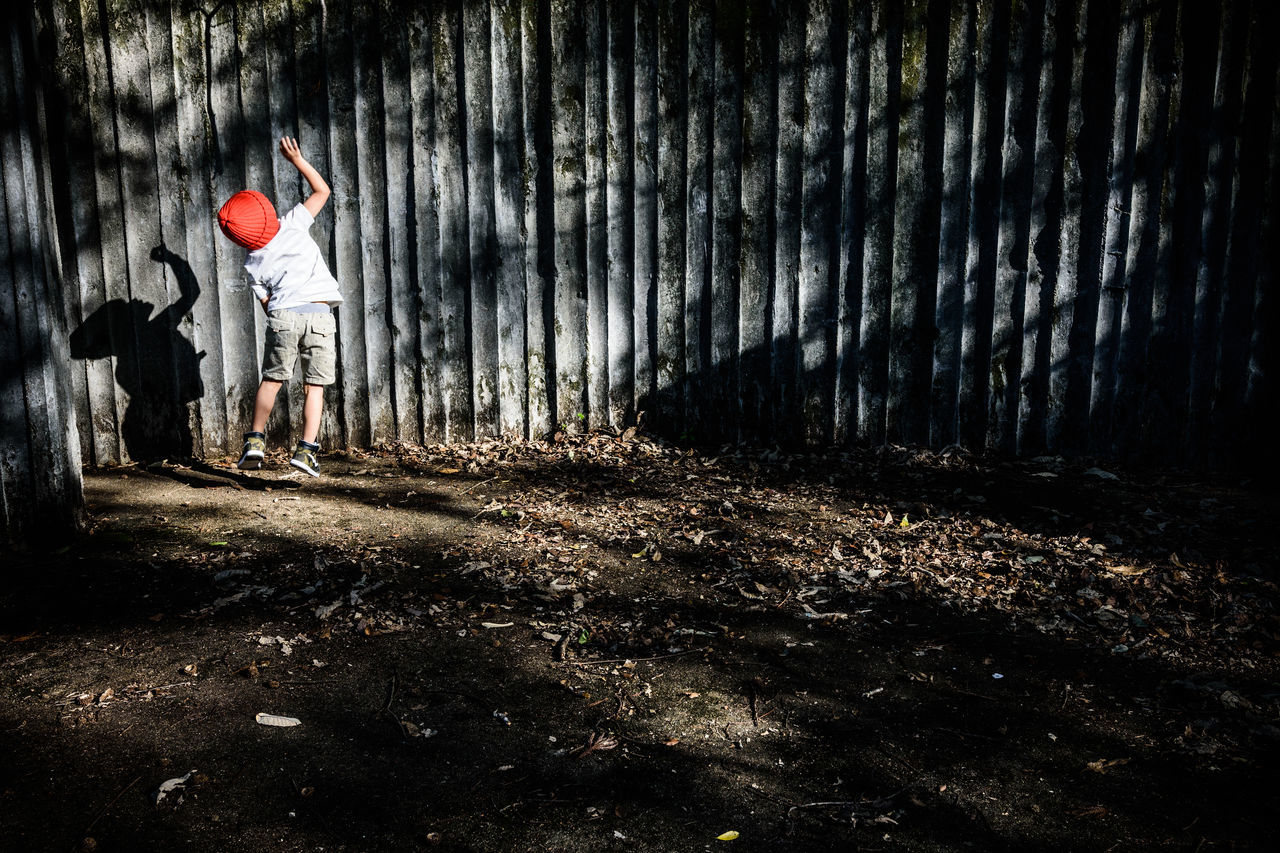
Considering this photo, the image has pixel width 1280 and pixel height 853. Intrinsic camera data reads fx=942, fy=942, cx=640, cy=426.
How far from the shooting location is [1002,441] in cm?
583

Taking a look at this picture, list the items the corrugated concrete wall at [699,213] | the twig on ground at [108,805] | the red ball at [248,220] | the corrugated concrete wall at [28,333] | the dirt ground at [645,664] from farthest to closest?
the corrugated concrete wall at [699,213], the red ball at [248,220], the corrugated concrete wall at [28,333], the dirt ground at [645,664], the twig on ground at [108,805]

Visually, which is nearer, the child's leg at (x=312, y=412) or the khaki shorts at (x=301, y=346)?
the khaki shorts at (x=301, y=346)

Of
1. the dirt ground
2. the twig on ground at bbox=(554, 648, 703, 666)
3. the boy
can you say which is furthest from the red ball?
the twig on ground at bbox=(554, 648, 703, 666)

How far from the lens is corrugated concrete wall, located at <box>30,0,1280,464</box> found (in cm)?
544

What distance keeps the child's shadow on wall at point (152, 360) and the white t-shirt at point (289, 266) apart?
1.94ft

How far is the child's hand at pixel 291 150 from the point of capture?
5.27 m

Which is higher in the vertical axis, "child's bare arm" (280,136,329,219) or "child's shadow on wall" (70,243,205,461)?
"child's bare arm" (280,136,329,219)

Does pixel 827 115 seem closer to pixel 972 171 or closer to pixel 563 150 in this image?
pixel 972 171

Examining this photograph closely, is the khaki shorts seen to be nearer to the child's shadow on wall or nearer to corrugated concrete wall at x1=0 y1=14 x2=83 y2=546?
the child's shadow on wall

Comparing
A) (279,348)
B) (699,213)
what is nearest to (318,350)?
(279,348)

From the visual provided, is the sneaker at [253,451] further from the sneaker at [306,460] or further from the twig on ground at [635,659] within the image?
the twig on ground at [635,659]

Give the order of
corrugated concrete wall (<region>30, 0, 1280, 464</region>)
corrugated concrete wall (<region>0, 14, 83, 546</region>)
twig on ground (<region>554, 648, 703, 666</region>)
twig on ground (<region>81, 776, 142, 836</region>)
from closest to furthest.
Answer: twig on ground (<region>81, 776, 142, 836</region>) → twig on ground (<region>554, 648, 703, 666</region>) → corrugated concrete wall (<region>0, 14, 83, 546</region>) → corrugated concrete wall (<region>30, 0, 1280, 464</region>)

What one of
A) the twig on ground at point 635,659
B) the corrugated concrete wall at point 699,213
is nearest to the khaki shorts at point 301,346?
the corrugated concrete wall at point 699,213

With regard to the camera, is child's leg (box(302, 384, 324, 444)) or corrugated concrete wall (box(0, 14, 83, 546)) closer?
corrugated concrete wall (box(0, 14, 83, 546))
